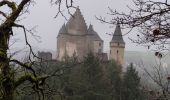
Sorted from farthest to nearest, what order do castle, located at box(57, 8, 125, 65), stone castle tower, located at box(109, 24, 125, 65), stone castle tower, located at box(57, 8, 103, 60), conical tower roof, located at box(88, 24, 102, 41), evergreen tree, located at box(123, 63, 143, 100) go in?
conical tower roof, located at box(88, 24, 102, 41) < stone castle tower, located at box(57, 8, 103, 60) < castle, located at box(57, 8, 125, 65) < stone castle tower, located at box(109, 24, 125, 65) < evergreen tree, located at box(123, 63, 143, 100)

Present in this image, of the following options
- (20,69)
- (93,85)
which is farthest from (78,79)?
(20,69)

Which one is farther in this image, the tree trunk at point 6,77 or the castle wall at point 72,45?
the castle wall at point 72,45

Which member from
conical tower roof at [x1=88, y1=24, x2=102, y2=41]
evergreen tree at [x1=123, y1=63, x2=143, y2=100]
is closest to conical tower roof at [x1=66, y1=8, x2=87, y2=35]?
conical tower roof at [x1=88, y1=24, x2=102, y2=41]

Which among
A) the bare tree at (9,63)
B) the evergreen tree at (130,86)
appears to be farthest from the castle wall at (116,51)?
the bare tree at (9,63)

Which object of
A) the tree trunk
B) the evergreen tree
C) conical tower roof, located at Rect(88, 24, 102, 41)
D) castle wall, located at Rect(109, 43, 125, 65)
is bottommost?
the evergreen tree

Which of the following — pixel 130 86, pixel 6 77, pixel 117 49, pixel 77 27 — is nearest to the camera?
pixel 6 77

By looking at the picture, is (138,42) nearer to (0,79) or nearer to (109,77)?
(0,79)

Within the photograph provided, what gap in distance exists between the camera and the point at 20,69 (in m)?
6.59

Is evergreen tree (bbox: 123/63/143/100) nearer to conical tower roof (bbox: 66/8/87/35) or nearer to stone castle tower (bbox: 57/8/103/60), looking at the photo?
stone castle tower (bbox: 57/8/103/60)

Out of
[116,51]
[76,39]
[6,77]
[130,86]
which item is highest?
[76,39]

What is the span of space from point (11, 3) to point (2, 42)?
0.73m

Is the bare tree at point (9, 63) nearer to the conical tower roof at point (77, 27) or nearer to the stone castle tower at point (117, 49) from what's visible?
the stone castle tower at point (117, 49)

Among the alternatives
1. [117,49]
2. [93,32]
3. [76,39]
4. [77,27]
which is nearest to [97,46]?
[93,32]

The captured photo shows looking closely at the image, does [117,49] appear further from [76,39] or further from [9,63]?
[9,63]
